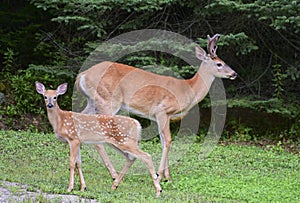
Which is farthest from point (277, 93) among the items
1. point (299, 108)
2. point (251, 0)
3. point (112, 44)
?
point (112, 44)

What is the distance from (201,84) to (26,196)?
3738 mm

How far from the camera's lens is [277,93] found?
11.5 meters

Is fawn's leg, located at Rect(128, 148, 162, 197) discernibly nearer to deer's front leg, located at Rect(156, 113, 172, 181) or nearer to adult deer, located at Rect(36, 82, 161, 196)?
adult deer, located at Rect(36, 82, 161, 196)

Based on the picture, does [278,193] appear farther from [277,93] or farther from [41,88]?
[277,93]

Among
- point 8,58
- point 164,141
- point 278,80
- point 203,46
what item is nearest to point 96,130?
point 164,141

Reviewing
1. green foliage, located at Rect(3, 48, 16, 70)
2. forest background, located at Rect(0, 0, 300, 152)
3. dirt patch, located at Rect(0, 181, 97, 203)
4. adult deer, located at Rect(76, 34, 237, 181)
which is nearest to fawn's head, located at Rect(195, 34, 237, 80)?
adult deer, located at Rect(76, 34, 237, 181)

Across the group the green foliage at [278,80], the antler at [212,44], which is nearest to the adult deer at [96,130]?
the antler at [212,44]

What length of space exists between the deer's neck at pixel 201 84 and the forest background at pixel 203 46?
1795 mm

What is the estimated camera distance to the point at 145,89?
8945 mm

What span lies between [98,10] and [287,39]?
3827 millimetres

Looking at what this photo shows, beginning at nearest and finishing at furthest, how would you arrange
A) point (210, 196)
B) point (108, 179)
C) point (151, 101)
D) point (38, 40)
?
point (210, 196) < point (108, 179) < point (151, 101) < point (38, 40)

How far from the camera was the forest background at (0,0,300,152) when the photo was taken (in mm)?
11055

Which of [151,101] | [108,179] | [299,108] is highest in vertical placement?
[151,101]

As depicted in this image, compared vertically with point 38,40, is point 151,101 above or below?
above
